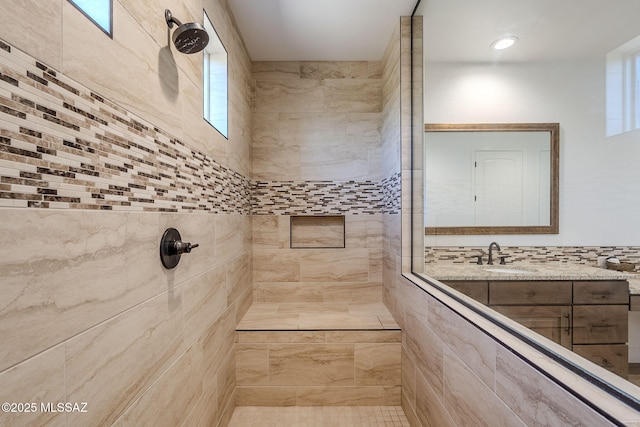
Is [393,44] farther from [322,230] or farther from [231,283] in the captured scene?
[231,283]

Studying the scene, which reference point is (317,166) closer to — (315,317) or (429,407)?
(315,317)

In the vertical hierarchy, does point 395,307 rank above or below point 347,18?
below

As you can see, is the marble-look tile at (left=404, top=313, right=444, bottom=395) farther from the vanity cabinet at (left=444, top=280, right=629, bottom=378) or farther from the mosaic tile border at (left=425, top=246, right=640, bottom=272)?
the mosaic tile border at (left=425, top=246, right=640, bottom=272)

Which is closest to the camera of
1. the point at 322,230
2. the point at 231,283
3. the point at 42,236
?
the point at 42,236

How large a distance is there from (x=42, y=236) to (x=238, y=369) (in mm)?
1606

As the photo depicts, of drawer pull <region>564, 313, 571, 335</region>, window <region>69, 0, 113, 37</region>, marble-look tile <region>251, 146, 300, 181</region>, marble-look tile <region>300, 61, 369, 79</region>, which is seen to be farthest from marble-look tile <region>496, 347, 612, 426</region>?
marble-look tile <region>300, 61, 369, 79</region>

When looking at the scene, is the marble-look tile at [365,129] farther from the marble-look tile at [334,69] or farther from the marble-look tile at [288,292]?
the marble-look tile at [288,292]

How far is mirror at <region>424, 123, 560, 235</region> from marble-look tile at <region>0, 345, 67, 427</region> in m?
1.81

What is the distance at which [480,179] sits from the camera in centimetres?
188

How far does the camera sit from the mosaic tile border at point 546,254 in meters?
0.91

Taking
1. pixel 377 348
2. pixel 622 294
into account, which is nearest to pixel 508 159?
pixel 622 294

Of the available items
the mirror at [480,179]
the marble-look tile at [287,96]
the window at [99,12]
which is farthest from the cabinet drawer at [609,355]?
the marble-look tile at [287,96]

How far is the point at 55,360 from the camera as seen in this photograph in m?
0.52

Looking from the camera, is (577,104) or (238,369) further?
(238,369)
